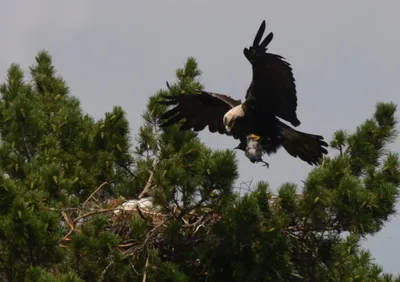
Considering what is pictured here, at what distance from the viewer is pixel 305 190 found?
30.4 ft

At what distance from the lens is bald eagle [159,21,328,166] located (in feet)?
36.4

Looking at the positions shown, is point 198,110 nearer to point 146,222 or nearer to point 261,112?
point 261,112

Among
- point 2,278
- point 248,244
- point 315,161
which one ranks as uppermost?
point 315,161

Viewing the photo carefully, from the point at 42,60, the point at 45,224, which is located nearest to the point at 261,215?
the point at 45,224

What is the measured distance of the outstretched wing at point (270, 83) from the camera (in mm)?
10953

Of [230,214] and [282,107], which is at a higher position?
[282,107]

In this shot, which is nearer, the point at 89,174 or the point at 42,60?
the point at 89,174

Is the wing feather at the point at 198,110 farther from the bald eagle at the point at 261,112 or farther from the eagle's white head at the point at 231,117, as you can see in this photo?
the eagle's white head at the point at 231,117

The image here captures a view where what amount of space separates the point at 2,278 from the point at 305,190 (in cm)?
282

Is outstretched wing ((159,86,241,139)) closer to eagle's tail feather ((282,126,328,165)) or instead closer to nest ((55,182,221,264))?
eagle's tail feather ((282,126,328,165))

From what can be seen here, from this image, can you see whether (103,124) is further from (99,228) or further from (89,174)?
(99,228)

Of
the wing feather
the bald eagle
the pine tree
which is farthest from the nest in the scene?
the wing feather

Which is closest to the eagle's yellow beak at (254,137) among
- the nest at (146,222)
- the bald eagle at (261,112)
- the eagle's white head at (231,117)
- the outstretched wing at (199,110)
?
the bald eagle at (261,112)

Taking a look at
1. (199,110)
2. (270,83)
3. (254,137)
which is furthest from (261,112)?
(199,110)
